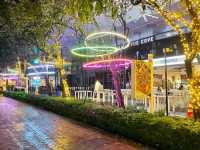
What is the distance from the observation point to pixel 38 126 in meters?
18.5

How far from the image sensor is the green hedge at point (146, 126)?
1047 centimetres

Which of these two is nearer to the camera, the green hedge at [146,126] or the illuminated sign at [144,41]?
the green hedge at [146,126]

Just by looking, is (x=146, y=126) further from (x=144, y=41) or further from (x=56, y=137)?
(x=144, y=41)

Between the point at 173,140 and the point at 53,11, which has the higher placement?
the point at 53,11

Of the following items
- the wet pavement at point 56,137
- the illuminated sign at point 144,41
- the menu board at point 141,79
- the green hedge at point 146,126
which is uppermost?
the illuminated sign at point 144,41

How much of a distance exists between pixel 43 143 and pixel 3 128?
4.84 metres

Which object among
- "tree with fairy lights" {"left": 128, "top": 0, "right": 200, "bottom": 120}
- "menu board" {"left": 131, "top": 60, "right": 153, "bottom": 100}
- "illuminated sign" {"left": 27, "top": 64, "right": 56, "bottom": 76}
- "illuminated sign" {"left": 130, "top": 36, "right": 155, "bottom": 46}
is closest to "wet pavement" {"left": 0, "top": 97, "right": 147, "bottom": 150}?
"menu board" {"left": 131, "top": 60, "right": 153, "bottom": 100}

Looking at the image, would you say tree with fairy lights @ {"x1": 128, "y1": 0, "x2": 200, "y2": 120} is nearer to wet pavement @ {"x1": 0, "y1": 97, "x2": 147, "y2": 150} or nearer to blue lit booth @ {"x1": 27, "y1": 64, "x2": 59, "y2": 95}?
wet pavement @ {"x1": 0, "y1": 97, "x2": 147, "y2": 150}

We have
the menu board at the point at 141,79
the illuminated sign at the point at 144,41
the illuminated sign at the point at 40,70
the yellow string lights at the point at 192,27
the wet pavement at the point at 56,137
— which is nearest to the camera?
the yellow string lights at the point at 192,27

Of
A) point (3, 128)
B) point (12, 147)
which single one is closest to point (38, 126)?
point (3, 128)

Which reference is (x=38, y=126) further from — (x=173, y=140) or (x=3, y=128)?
(x=173, y=140)

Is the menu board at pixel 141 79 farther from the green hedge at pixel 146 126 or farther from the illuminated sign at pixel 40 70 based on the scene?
the illuminated sign at pixel 40 70

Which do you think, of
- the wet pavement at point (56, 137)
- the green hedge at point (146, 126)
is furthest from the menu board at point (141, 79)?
the wet pavement at point (56, 137)

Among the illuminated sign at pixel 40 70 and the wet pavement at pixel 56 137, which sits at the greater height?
the illuminated sign at pixel 40 70
